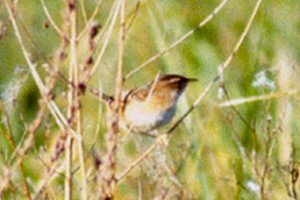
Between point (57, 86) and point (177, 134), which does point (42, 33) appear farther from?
point (177, 134)

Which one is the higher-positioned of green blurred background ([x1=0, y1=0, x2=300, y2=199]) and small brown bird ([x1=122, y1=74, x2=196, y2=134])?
small brown bird ([x1=122, y1=74, x2=196, y2=134])

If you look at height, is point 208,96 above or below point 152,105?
below

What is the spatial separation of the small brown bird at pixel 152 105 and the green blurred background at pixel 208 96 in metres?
0.13

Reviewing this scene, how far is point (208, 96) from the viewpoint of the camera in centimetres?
589

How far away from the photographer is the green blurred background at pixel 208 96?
16.1 feet

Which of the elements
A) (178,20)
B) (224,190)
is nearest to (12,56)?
(178,20)

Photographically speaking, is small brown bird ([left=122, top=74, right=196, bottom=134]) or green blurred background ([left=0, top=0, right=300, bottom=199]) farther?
green blurred background ([left=0, top=0, right=300, bottom=199])

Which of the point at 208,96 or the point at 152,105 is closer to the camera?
the point at 152,105

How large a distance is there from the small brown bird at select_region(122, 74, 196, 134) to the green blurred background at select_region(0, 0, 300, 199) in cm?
13

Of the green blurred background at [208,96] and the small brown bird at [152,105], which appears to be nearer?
the small brown bird at [152,105]

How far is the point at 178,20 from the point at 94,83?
22.6 inches

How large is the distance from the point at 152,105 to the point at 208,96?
58.2 inches

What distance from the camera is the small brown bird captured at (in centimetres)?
431

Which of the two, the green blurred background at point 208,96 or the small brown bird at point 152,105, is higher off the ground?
the small brown bird at point 152,105
